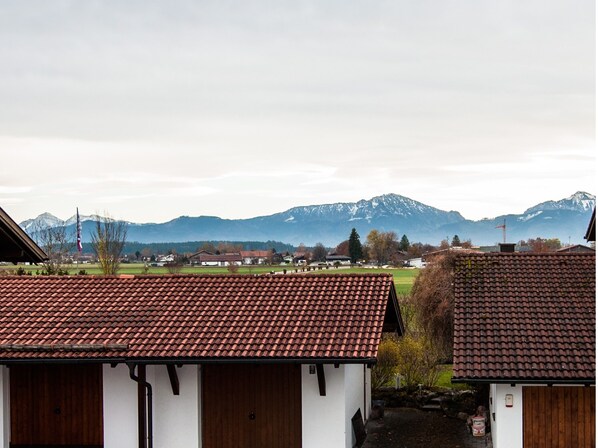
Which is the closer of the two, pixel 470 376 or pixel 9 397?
pixel 470 376

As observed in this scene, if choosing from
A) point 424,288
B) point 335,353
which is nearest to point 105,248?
point 424,288

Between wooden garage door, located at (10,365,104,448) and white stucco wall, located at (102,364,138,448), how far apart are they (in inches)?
20.0

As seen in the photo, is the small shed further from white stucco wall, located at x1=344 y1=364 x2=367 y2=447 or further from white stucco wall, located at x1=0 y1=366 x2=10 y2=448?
white stucco wall, located at x1=0 y1=366 x2=10 y2=448

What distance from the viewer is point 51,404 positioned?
17047 mm

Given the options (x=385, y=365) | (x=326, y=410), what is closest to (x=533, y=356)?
(x=326, y=410)

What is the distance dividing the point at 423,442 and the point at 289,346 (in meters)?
4.78

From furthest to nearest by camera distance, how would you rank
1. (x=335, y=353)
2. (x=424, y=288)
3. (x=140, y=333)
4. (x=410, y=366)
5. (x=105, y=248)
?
1. (x=105, y=248)
2. (x=424, y=288)
3. (x=410, y=366)
4. (x=140, y=333)
5. (x=335, y=353)

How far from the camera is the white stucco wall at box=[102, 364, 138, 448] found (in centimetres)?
1650

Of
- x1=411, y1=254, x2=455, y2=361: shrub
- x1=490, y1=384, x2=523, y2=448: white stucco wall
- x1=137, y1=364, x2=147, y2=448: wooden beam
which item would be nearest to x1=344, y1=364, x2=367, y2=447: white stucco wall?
x1=490, y1=384, x2=523, y2=448: white stucco wall

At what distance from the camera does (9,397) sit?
672 inches

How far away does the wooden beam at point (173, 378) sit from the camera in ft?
52.4

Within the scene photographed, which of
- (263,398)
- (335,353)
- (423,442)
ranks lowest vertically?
(423,442)

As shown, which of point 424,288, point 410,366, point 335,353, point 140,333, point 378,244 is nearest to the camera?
point 335,353

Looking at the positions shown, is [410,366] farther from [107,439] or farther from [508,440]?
[107,439]
